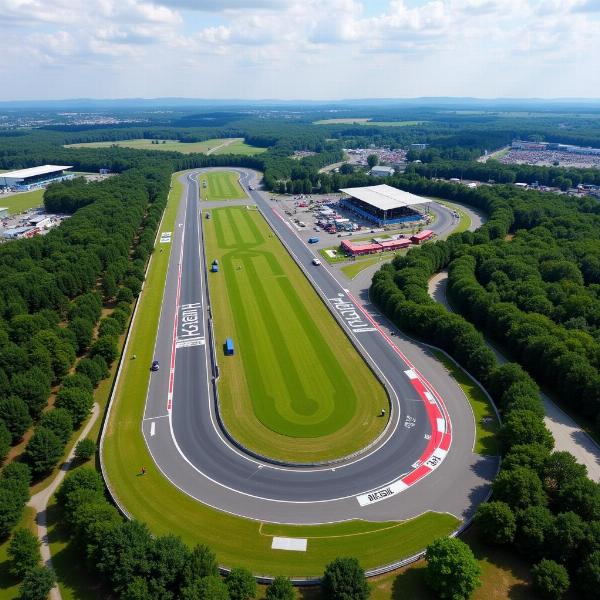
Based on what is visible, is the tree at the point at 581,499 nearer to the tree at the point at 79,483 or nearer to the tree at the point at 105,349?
the tree at the point at 79,483

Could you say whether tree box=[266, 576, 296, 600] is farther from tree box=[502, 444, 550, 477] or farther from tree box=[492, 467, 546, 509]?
tree box=[502, 444, 550, 477]

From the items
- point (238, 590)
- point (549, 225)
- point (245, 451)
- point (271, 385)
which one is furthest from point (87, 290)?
point (549, 225)

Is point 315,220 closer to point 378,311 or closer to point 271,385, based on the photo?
Answer: point 378,311

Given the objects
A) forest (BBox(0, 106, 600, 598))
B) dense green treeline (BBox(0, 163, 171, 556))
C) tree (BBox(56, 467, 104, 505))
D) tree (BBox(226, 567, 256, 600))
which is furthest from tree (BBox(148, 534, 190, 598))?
dense green treeline (BBox(0, 163, 171, 556))

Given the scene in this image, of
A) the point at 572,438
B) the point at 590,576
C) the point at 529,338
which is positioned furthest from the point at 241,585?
the point at 529,338

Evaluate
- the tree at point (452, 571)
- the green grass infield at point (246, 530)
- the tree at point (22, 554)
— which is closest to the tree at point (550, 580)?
the tree at point (452, 571)

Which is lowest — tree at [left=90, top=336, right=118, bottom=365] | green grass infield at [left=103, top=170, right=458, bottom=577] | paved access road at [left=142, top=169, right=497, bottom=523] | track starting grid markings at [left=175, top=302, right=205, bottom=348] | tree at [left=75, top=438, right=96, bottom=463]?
green grass infield at [left=103, top=170, right=458, bottom=577]
